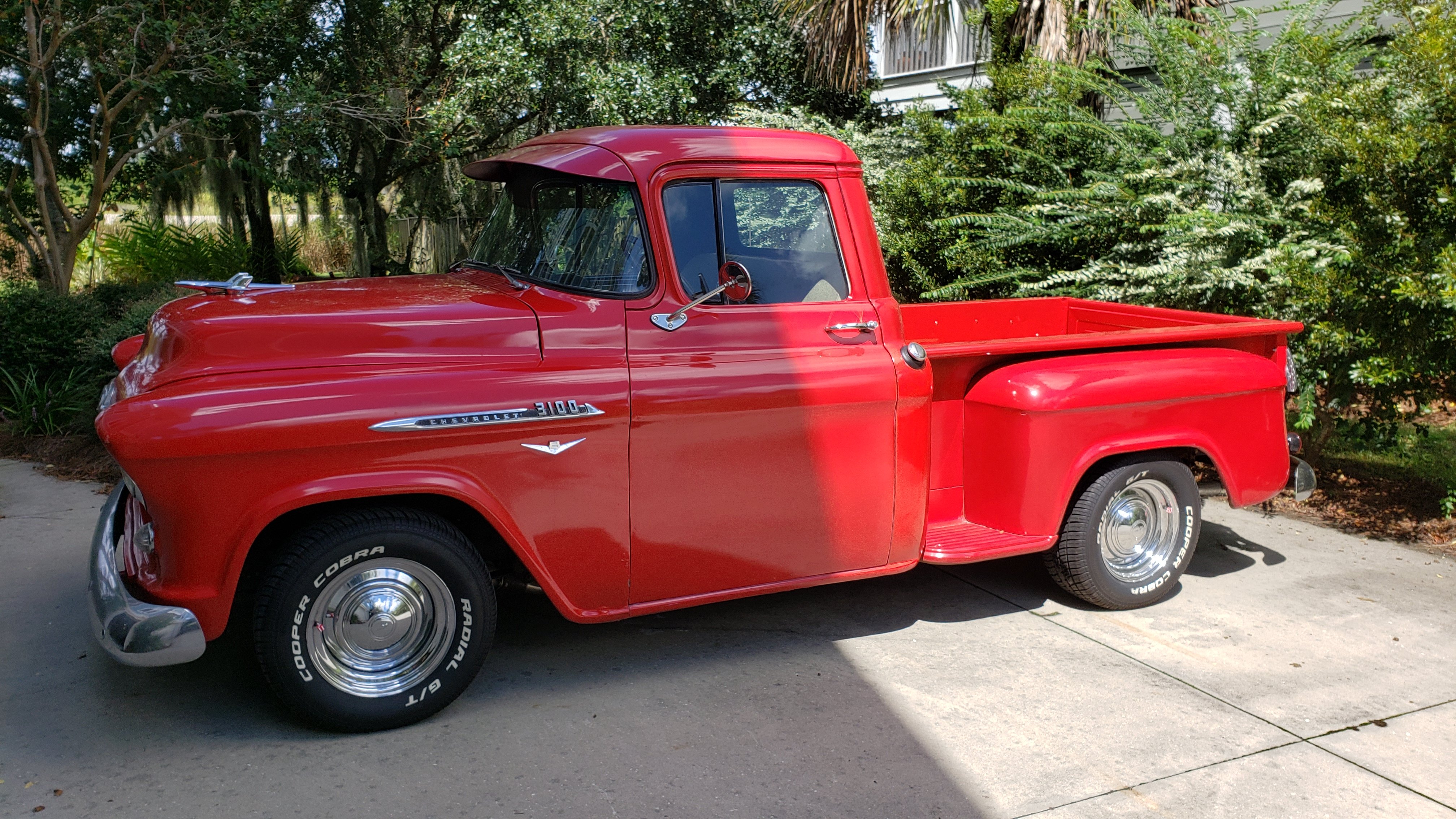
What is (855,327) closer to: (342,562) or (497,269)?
(497,269)

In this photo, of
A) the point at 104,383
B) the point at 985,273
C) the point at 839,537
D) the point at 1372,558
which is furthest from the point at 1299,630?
the point at 104,383

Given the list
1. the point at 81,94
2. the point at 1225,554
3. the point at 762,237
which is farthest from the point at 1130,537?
the point at 81,94

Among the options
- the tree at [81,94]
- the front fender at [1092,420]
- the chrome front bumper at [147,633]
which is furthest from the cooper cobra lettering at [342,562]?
the tree at [81,94]

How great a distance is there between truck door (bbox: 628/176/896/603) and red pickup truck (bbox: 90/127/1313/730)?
0.4 inches

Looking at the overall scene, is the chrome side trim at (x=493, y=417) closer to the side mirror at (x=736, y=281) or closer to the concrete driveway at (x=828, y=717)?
the side mirror at (x=736, y=281)

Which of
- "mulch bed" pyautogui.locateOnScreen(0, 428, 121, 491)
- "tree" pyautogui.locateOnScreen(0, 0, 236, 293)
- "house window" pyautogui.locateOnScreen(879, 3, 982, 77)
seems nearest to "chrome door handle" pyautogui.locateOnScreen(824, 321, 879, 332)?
"mulch bed" pyautogui.locateOnScreen(0, 428, 121, 491)

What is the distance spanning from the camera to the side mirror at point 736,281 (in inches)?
151

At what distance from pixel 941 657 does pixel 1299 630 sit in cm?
166

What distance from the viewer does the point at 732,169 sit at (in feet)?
13.2

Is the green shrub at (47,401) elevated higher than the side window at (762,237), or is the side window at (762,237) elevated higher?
the side window at (762,237)

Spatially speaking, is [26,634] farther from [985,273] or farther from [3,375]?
[985,273]

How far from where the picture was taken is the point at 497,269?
4.27 metres

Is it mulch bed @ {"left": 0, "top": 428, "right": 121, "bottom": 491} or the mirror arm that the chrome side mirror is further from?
mulch bed @ {"left": 0, "top": 428, "right": 121, "bottom": 491}

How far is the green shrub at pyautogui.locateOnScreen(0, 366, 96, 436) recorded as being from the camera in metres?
7.53
